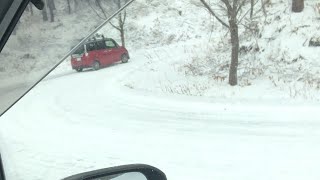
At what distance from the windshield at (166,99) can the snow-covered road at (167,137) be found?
0.07 feet

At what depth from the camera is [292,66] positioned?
1427cm

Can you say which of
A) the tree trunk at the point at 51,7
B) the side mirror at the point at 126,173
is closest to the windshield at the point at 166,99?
the tree trunk at the point at 51,7

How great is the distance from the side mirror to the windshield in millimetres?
277

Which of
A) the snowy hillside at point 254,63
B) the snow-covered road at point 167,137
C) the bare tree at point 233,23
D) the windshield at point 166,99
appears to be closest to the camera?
the windshield at point 166,99

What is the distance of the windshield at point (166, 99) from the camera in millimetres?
1059

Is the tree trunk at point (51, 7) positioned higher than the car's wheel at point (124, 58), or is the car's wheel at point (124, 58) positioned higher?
the tree trunk at point (51, 7)

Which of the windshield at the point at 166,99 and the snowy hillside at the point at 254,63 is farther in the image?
the snowy hillside at the point at 254,63

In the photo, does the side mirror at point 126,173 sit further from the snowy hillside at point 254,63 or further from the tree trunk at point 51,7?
the snowy hillside at point 254,63

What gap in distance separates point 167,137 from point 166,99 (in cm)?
450

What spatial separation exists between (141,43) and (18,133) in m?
18.3

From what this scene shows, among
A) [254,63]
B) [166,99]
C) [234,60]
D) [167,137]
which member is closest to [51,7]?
[167,137]

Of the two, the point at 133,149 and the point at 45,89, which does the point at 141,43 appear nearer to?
the point at 45,89

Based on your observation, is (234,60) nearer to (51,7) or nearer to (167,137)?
(167,137)

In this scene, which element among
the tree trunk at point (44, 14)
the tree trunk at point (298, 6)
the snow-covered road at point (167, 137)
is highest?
the tree trunk at point (298, 6)
